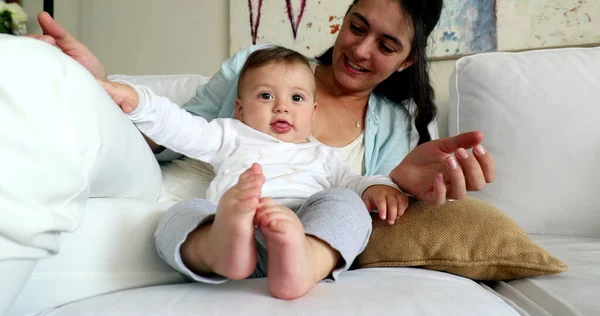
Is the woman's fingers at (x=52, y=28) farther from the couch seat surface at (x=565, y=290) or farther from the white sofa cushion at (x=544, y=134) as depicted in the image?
the white sofa cushion at (x=544, y=134)

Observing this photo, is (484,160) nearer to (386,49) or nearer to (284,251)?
(284,251)

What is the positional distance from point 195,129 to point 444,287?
0.56 metres

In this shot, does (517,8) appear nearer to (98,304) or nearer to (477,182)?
(477,182)

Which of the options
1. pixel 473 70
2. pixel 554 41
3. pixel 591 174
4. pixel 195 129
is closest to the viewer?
pixel 195 129

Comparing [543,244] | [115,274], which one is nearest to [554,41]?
[543,244]

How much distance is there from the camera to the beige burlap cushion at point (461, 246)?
0.82 meters

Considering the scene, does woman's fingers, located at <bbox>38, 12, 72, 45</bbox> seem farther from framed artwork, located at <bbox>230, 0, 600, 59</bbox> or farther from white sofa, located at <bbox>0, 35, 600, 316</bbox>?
framed artwork, located at <bbox>230, 0, 600, 59</bbox>

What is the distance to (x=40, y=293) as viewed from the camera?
62 cm

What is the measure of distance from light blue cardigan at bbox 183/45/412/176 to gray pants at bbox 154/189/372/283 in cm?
51

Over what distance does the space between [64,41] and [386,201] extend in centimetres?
64

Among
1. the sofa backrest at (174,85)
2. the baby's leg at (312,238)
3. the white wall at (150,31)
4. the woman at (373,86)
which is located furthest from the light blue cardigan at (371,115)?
the white wall at (150,31)

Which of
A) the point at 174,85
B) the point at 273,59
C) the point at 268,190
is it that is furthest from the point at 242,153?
the point at 174,85

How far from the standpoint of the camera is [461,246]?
835 mm

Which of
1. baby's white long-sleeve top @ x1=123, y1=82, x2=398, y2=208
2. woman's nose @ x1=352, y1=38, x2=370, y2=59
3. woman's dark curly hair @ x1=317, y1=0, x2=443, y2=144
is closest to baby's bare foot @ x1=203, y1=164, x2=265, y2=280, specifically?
baby's white long-sleeve top @ x1=123, y1=82, x2=398, y2=208
